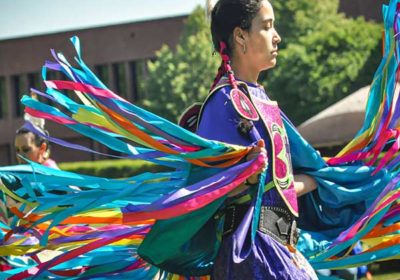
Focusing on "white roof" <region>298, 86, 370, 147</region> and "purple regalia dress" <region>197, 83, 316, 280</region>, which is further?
"white roof" <region>298, 86, 370, 147</region>

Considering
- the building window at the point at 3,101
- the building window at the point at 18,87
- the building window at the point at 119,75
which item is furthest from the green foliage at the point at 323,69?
the building window at the point at 3,101

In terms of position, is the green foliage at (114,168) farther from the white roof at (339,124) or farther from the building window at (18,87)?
the building window at (18,87)

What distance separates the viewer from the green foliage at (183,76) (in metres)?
38.6

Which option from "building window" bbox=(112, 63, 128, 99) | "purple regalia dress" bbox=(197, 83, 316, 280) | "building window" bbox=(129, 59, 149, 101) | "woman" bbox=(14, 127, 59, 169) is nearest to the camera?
"purple regalia dress" bbox=(197, 83, 316, 280)

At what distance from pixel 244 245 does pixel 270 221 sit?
148 millimetres

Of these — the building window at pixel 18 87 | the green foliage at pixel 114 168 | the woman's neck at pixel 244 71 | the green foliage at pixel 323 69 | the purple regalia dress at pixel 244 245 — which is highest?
the woman's neck at pixel 244 71

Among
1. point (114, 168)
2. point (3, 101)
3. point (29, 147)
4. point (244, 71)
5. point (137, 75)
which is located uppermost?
point (244, 71)

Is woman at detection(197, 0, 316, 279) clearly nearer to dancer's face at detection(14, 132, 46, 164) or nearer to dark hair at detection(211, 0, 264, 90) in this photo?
dark hair at detection(211, 0, 264, 90)

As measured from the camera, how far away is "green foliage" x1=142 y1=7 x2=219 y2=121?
38594mm

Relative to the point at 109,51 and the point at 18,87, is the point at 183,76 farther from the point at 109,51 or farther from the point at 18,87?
the point at 18,87

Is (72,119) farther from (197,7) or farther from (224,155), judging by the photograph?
(197,7)

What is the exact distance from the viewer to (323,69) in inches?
1206

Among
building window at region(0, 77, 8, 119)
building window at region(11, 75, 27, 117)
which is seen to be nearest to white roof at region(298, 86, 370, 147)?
building window at region(11, 75, 27, 117)

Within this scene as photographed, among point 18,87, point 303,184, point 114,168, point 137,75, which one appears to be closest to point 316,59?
point 114,168
